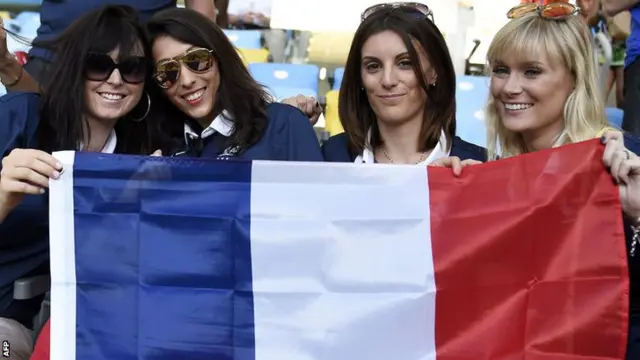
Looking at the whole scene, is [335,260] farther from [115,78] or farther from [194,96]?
[115,78]

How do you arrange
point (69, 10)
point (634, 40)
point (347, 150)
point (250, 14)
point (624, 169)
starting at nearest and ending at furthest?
point (624, 169) → point (347, 150) → point (69, 10) → point (634, 40) → point (250, 14)

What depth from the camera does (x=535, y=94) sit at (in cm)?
254

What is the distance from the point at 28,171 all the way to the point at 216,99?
81cm

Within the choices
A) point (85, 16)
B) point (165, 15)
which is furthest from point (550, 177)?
point (85, 16)

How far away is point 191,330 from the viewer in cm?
218

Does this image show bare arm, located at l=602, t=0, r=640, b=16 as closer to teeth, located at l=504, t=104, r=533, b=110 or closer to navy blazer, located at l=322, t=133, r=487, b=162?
navy blazer, located at l=322, t=133, r=487, b=162

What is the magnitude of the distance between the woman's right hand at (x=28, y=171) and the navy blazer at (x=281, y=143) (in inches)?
26.7

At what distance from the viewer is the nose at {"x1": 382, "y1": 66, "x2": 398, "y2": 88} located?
2736mm

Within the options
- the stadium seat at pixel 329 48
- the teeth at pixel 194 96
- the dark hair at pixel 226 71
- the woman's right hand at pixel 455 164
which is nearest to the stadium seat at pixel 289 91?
the stadium seat at pixel 329 48

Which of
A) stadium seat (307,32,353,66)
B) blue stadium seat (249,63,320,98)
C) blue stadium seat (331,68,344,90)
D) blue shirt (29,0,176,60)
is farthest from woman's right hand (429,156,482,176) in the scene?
stadium seat (307,32,353,66)

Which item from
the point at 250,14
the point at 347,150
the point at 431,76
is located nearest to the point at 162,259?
the point at 347,150

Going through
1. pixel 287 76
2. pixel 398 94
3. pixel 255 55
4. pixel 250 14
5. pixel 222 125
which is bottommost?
pixel 222 125

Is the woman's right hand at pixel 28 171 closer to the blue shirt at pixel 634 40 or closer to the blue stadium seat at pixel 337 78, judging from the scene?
the blue shirt at pixel 634 40

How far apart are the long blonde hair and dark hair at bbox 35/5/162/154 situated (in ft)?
4.03
